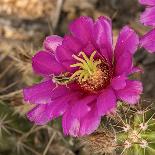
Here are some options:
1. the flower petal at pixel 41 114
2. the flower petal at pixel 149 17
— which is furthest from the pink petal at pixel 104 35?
the flower petal at pixel 41 114

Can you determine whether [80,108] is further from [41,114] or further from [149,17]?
[149,17]

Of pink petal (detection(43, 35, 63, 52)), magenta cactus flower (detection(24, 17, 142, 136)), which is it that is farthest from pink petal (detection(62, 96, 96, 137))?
pink petal (detection(43, 35, 63, 52))

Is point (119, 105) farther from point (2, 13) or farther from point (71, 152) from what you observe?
point (2, 13)

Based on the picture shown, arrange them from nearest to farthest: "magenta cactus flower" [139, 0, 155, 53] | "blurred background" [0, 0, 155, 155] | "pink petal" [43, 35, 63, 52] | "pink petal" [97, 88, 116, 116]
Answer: "pink petal" [97, 88, 116, 116], "magenta cactus flower" [139, 0, 155, 53], "pink petal" [43, 35, 63, 52], "blurred background" [0, 0, 155, 155]

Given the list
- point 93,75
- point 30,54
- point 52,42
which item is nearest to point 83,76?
point 93,75

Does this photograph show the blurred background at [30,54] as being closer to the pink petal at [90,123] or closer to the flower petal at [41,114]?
Answer: the flower petal at [41,114]

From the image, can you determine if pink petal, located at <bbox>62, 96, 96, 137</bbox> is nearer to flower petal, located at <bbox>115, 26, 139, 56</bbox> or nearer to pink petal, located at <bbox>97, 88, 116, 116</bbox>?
pink petal, located at <bbox>97, 88, 116, 116</bbox>

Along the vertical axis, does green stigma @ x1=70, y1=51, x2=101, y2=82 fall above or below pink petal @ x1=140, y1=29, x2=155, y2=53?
below
